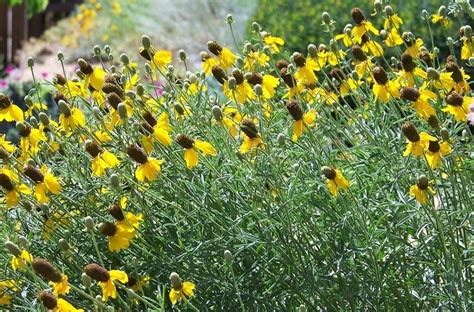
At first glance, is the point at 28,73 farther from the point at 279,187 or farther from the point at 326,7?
the point at 279,187

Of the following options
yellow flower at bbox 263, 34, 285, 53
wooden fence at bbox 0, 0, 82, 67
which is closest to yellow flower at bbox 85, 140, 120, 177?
yellow flower at bbox 263, 34, 285, 53

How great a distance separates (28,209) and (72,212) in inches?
8.8

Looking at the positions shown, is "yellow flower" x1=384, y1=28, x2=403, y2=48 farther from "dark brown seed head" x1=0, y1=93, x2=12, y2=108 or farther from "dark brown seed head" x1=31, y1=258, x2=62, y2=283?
"dark brown seed head" x1=31, y1=258, x2=62, y2=283

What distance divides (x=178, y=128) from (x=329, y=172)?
629mm

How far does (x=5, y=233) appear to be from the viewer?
109 inches

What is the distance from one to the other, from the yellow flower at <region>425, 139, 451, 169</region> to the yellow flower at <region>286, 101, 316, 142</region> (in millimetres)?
307

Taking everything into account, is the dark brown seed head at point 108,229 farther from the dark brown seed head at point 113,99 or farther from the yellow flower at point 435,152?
the yellow flower at point 435,152

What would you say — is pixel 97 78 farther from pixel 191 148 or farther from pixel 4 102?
pixel 191 148

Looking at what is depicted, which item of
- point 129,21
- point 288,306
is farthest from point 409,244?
point 129,21

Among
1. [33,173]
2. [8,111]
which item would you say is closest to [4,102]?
[8,111]

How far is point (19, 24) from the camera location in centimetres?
1378

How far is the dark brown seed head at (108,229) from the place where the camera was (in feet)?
7.88

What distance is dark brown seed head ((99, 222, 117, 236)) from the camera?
240cm

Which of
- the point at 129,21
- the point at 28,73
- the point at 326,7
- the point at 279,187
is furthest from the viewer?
the point at 129,21
